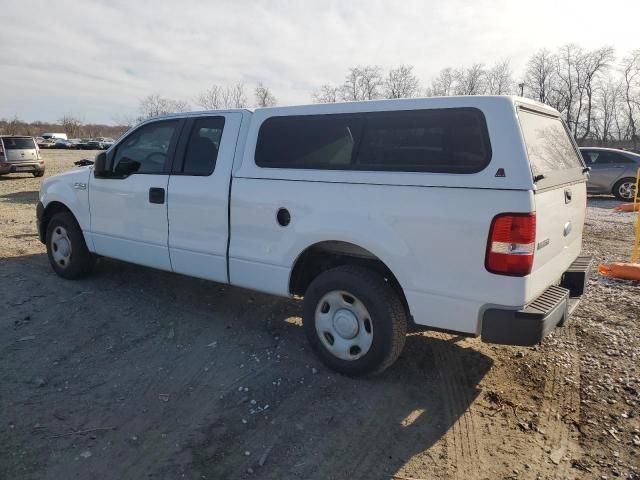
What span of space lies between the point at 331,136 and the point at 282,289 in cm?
127

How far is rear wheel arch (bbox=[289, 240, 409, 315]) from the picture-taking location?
3.54m

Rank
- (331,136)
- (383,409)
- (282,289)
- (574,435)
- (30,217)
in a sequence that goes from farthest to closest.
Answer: (30,217)
(282,289)
(331,136)
(383,409)
(574,435)

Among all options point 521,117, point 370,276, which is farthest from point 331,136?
point 521,117

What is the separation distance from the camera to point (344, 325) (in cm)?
354

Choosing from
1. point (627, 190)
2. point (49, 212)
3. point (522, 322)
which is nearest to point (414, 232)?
point (522, 322)

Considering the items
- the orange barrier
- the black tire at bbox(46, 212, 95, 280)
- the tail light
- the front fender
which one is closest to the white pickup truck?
the tail light

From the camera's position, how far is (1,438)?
2.87 metres

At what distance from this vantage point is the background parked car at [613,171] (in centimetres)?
1374

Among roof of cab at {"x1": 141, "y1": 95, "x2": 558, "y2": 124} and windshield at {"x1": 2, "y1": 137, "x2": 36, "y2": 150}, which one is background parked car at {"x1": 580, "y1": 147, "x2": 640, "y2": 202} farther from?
windshield at {"x1": 2, "y1": 137, "x2": 36, "y2": 150}

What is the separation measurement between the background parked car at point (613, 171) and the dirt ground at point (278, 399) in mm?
10563

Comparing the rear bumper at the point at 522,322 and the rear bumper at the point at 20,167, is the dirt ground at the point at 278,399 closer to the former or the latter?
the rear bumper at the point at 522,322

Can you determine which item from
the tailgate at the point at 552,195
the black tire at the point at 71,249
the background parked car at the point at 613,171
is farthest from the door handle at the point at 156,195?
the background parked car at the point at 613,171

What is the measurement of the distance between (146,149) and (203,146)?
0.87 metres

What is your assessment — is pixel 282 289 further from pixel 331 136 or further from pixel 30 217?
pixel 30 217
